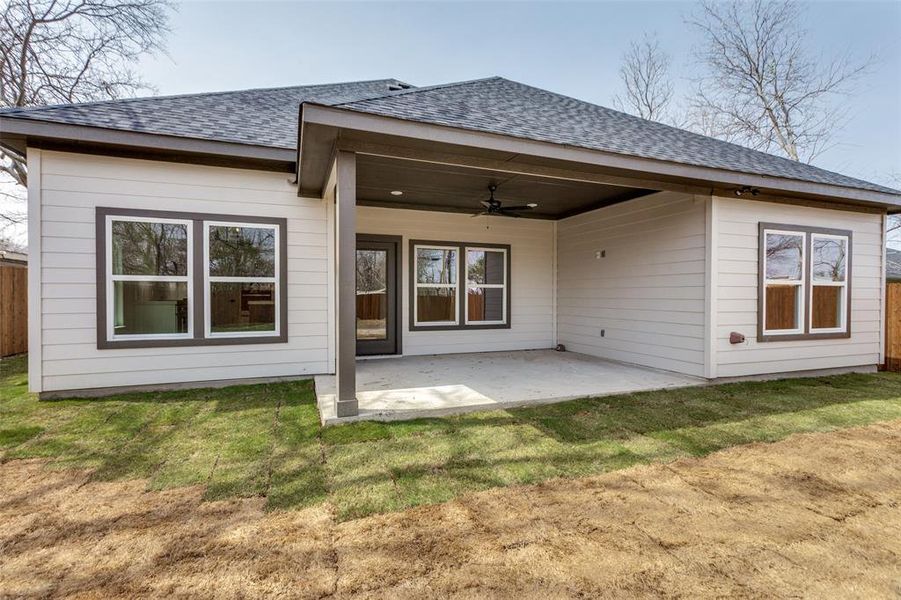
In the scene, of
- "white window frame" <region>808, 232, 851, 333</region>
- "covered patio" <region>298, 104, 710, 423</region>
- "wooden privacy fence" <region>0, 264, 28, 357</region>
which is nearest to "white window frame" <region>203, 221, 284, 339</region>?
"covered patio" <region>298, 104, 710, 423</region>

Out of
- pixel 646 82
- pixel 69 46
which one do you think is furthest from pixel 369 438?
pixel 646 82

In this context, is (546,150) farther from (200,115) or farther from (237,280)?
(200,115)

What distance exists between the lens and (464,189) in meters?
6.06

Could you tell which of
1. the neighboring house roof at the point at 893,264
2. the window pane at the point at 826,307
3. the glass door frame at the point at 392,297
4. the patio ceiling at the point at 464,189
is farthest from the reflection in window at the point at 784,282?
the neighboring house roof at the point at 893,264

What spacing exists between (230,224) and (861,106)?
1858 cm

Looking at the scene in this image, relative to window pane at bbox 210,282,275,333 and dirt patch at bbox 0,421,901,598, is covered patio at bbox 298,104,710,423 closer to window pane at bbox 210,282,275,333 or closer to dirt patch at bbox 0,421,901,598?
window pane at bbox 210,282,275,333

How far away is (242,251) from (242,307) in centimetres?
69

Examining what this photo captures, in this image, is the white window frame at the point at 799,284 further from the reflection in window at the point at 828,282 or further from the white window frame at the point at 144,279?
the white window frame at the point at 144,279

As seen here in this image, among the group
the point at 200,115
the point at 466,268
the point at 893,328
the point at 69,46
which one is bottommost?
the point at 893,328

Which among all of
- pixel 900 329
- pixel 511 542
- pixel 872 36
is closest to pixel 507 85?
pixel 511 542

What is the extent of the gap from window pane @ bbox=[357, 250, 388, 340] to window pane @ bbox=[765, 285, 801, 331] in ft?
18.7

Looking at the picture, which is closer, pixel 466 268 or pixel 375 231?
pixel 375 231

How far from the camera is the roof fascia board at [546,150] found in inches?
134

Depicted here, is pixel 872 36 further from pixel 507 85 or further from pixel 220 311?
pixel 220 311
